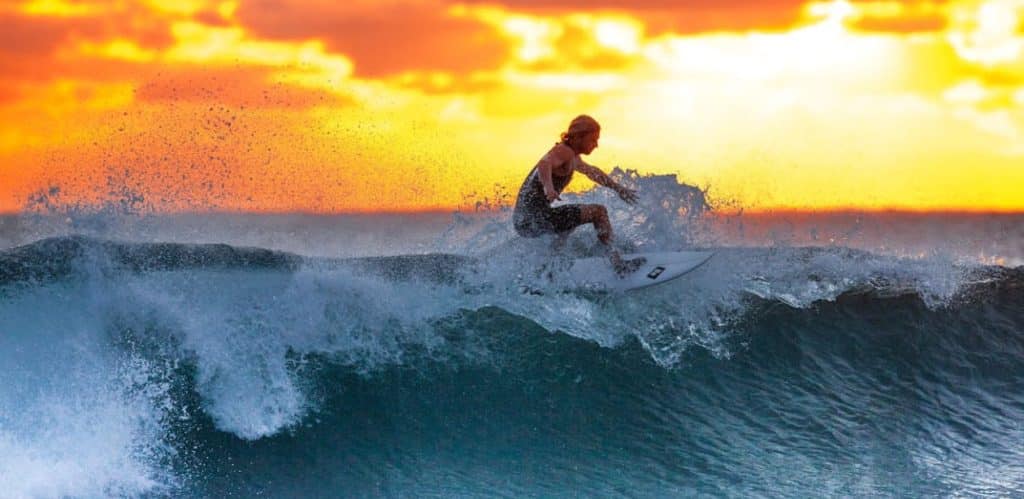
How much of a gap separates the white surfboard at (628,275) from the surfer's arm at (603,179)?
54 cm

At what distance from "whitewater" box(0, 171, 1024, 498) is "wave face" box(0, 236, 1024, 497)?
0.07ft

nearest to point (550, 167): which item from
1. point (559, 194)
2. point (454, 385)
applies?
point (559, 194)

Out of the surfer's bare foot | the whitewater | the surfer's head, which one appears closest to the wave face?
the whitewater

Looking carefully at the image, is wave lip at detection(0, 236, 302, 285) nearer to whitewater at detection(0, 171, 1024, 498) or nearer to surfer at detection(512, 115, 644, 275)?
whitewater at detection(0, 171, 1024, 498)

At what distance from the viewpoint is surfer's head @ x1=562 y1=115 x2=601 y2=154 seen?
24.1 ft

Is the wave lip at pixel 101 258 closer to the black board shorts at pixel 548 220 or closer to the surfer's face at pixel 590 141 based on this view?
the black board shorts at pixel 548 220

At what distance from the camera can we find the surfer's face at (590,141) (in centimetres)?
737

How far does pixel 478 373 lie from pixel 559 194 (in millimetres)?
1547

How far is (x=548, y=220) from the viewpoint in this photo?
756cm

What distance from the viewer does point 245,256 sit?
8.77 metres

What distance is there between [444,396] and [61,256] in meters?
3.27

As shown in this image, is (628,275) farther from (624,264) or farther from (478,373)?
(478,373)

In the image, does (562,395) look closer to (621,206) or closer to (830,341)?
(621,206)

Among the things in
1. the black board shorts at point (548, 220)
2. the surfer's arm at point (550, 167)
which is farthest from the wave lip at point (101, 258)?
the surfer's arm at point (550, 167)
